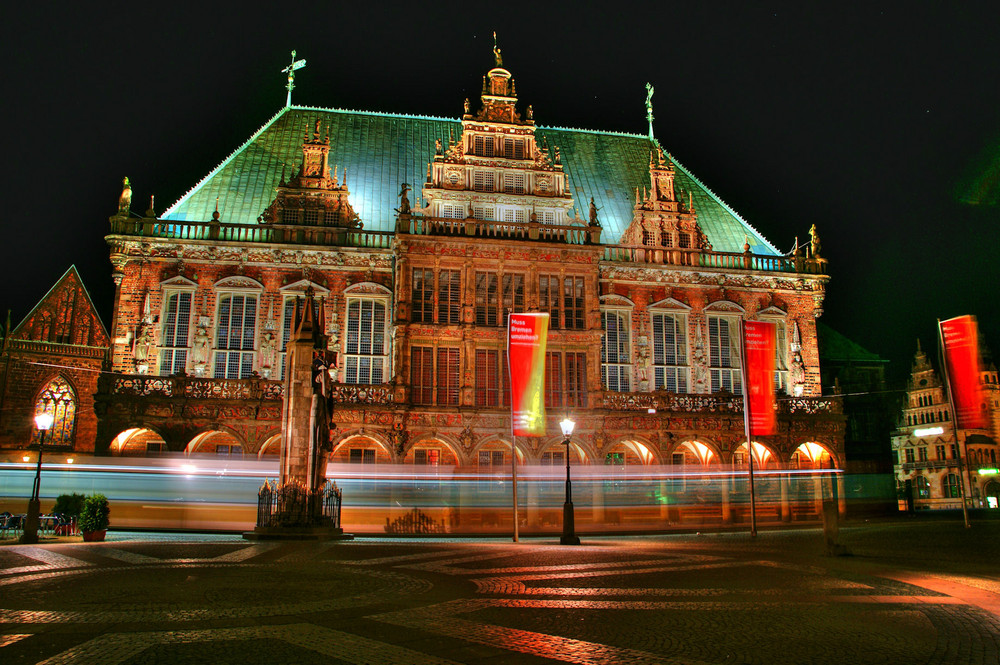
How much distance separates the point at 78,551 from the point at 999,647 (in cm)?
1648

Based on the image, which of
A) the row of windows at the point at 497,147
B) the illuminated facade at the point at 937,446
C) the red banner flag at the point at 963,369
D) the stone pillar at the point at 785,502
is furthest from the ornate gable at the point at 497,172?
the illuminated facade at the point at 937,446

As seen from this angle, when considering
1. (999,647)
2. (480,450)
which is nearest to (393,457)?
(480,450)

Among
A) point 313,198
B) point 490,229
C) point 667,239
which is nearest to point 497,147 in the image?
point 490,229

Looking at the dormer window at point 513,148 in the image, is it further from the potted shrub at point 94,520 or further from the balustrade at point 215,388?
the potted shrub at point 94,520

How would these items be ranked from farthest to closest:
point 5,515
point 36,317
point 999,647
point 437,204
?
point 36,317 → point 437,204 → point 5,515 → point 999,647

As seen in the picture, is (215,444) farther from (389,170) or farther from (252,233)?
(389,170)

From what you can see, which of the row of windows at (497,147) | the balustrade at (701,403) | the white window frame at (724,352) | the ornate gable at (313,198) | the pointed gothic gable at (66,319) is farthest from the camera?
the pointed gothic gable at (66,319)

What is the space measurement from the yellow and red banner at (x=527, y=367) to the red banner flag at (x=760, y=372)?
23.8 feet

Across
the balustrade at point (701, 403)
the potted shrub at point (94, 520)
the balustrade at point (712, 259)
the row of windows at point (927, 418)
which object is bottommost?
the potted shrub at point (94, 520)

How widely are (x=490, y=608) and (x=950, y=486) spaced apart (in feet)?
242

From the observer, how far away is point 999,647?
23.7 feet

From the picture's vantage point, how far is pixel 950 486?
6956cm

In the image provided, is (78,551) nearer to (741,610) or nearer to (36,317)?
(741,610)

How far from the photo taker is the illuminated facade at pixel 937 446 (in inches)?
2640
